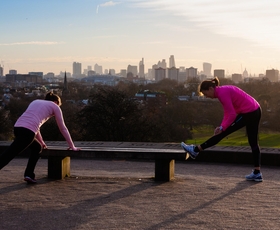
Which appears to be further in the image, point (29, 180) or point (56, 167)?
point (56, 167)

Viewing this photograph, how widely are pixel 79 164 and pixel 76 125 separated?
1080 inches

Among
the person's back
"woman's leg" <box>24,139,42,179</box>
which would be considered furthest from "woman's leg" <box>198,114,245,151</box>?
"woman's leg" <box>24,139,42,179</box>

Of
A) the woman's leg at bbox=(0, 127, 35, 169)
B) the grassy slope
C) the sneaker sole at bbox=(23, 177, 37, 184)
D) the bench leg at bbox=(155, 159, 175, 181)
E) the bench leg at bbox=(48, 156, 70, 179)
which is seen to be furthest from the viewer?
the grassy slope

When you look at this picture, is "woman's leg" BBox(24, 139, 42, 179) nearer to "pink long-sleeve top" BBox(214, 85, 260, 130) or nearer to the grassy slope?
"pink long-sleeve top" BBox(214, 85, 260, 130)

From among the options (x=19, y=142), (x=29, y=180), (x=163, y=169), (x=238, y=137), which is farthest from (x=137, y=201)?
(x=238, y=137)

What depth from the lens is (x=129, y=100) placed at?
34.5 meters

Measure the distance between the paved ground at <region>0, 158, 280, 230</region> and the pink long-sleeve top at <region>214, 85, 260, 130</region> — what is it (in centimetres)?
91

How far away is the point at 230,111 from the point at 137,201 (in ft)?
5.91

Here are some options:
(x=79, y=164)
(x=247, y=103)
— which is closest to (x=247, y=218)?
(x=247, y=103)

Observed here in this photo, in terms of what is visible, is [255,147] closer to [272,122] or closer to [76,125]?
[76,125]

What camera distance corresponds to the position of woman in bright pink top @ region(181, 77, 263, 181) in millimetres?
7090

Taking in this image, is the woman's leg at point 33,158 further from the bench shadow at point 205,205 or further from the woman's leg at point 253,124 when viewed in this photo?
the woman's leg at point 253,124

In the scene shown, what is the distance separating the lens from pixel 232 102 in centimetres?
729

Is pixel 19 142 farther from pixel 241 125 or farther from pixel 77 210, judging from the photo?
pixel 241 125
